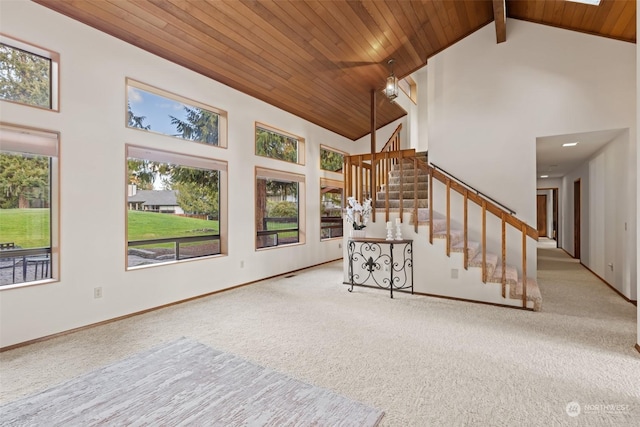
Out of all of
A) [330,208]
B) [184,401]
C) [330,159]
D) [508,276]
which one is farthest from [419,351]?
[330,159]

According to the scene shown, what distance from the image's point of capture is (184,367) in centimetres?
168

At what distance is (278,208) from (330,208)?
6.03 ft

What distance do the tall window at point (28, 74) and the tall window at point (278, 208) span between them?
9.43 ft

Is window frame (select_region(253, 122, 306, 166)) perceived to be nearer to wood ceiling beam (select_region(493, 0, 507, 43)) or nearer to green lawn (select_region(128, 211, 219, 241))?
green lawn (select_region(128, 211, 219, 241))

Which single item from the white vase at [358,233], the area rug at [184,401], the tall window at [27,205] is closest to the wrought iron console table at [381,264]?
the white vase at [358,233]

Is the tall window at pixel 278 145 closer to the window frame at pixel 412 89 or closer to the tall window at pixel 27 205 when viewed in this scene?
the tall window at pixel 27 205

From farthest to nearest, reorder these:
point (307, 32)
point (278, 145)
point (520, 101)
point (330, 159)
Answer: point (330, 159)
point (278, 145)
point (520, 101)
point (307, 32)

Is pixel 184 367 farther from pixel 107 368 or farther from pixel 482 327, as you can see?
pixel 482 327

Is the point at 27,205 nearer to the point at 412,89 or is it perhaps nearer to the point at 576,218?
the point at 412,89

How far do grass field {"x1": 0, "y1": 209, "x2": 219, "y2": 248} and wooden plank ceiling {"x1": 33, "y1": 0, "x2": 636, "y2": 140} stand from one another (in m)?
1.87

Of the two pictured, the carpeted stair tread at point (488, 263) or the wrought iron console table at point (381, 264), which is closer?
the carpeted stair tread at point (488, 263)

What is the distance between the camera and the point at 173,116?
4285 mm

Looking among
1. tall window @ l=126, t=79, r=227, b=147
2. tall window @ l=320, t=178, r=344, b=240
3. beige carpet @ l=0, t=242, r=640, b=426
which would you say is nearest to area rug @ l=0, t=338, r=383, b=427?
beige carpet @ l=0, t=242, r=640, b=426

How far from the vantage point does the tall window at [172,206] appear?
12.7 ft
